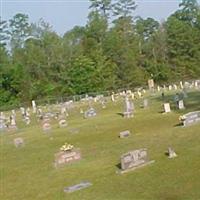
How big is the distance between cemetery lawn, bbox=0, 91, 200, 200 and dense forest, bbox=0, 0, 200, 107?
58361mm

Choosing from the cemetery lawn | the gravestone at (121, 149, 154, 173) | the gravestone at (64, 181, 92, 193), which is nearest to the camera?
the cemetery lawn

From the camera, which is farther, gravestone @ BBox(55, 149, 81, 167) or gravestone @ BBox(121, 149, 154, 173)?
gravestone @ BBox(55, 149, 81, 167)

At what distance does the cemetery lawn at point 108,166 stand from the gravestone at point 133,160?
1.12 feet

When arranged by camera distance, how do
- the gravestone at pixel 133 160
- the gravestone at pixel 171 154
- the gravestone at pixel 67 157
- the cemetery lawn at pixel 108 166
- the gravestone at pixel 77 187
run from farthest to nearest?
the gravestone at pixel 67 157, the gravestone at pixel 171 154, the gravestone at pixel 133 160, the gravestone at pixel 77 187, the cemetery lawn at pixel 108 166

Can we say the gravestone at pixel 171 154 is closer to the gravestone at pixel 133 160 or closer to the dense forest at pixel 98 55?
the gravestone at pixel 133 160

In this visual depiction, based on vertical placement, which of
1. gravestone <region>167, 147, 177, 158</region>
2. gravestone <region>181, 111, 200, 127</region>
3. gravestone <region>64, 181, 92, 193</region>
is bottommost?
gravestone <region>64, 181, 92, 193</region>

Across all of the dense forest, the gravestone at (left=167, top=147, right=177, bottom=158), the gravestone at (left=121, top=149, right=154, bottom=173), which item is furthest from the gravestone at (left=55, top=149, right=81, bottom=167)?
the dense forest

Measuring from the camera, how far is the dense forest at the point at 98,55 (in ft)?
310

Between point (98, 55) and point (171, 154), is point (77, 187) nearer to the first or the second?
point (171, 154)

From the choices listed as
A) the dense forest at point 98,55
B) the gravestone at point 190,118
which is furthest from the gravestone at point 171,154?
the dense forest at point 98,55

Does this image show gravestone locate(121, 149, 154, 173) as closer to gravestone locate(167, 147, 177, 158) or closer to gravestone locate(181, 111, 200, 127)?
gravestone locate(167, 147, 177, 158)

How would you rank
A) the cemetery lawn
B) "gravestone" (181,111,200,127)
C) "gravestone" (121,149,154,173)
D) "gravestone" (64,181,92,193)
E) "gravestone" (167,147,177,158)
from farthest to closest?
"gravestone" (181,111,200,127)
"gravestone" (167,147,177,158)
"gravestone" (121,149,154,173)
"gravestone" (64,181,92,193)
the cemetery lawn

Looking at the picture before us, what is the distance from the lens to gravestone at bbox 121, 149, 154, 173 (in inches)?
786

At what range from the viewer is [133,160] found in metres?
20.2
